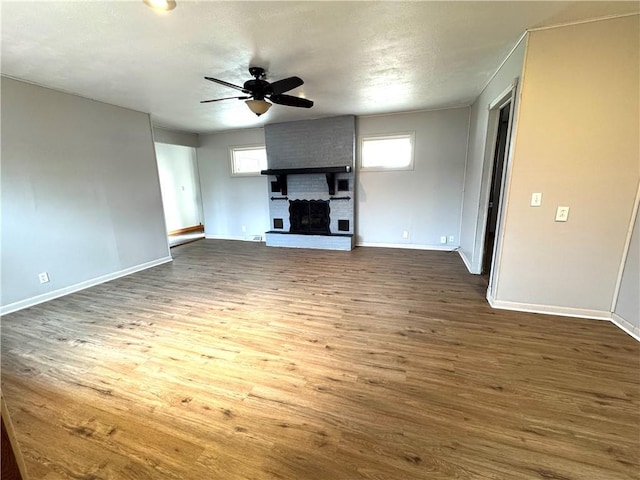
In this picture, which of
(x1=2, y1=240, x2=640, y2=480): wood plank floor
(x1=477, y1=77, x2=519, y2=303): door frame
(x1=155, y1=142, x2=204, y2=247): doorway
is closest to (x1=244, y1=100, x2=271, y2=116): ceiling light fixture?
(x1=2, y1=240, x2=640, y2=480): wood plank floor

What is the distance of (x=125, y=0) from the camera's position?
1725 mm

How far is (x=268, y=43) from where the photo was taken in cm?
230

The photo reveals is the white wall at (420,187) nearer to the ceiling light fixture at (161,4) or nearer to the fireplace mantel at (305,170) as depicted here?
the fireplace mantel at (305,170)

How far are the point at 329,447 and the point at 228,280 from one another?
282 cm

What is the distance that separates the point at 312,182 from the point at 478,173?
291 centimetres

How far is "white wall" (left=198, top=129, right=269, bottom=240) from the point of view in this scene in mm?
6156

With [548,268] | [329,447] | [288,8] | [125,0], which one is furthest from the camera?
[548,268]

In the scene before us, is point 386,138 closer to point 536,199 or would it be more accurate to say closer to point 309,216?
point 309,216

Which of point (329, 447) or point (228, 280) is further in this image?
point (228, 280)

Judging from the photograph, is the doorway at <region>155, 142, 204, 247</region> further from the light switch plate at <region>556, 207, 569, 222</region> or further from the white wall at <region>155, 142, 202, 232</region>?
the light switch plate at <region>556, 207, 569, 222</region>

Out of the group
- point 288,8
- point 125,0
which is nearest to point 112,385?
point 125,0

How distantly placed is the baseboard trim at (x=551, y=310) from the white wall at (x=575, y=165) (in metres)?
0.01

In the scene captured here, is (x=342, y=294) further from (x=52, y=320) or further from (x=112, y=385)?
(x=52, y=320)

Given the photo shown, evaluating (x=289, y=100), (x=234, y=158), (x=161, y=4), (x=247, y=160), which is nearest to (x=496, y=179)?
(x=289, y=100)
